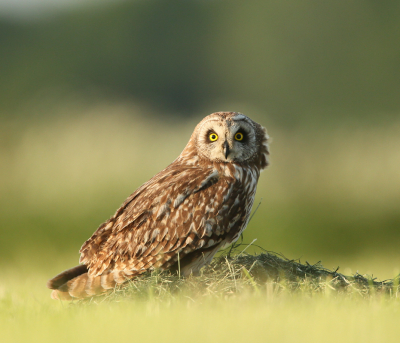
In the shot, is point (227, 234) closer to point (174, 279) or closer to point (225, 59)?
point (174, 279)

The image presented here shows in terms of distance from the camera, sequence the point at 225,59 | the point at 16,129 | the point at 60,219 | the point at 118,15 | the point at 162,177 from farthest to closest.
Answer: the point at 118,15 < the point at 225,59 < the point at 16,129 < the point at 60,219 < the point at 162,177

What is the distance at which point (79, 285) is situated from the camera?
203 inches

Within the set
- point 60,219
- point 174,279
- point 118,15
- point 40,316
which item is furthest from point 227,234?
point 118,15

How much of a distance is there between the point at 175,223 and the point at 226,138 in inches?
40.2

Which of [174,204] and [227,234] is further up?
[174,204]

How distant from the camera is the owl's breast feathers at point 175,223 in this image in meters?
5.04

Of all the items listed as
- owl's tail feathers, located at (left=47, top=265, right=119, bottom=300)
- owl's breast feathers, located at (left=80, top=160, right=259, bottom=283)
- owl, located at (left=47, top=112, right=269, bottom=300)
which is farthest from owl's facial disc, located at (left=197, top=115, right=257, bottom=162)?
owl's tail feathers, located at (left=47, top=265, right=119, bottom=300)

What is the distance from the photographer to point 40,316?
3736mm

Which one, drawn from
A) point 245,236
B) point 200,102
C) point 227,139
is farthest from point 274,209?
point 200,102

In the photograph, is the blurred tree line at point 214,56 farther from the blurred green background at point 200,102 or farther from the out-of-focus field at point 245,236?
the out-of-focus field at point 245,236

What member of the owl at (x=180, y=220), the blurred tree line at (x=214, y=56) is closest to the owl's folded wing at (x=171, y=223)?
the owl at (x=180, y=220)

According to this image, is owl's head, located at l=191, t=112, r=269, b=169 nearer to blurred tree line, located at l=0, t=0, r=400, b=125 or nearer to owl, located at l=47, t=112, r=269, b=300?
owl, located at l=47, t=112, r=269, b=300

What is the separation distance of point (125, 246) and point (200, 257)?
0.75 metres

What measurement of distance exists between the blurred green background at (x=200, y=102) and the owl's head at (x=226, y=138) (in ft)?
11.6
